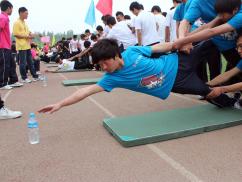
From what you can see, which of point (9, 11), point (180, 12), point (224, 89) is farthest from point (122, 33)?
point (224, 89)

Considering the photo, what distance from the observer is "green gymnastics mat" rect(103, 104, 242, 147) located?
3160 millimetres

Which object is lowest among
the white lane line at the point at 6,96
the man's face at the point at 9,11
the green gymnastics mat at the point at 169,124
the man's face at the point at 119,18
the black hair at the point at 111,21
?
the white lane line at the point at 6,96

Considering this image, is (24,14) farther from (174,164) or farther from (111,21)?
(174,164)

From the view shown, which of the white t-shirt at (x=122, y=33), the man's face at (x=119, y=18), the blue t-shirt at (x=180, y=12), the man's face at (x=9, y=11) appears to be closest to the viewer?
the blue t-shirt at (x=180, y=12)

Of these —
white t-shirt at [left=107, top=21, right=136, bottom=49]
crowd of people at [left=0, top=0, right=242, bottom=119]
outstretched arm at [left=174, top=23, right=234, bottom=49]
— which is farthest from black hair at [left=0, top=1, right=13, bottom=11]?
outstretched arm at [left=174, top=23, right=234, bottom=49]

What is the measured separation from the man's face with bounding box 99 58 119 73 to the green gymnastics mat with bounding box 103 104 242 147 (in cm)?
69

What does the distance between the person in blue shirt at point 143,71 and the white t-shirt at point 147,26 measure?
3366 mm

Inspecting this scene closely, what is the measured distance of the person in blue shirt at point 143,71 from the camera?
3.05m

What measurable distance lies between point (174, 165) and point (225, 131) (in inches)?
41.9

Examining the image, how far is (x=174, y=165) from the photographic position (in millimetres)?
2613

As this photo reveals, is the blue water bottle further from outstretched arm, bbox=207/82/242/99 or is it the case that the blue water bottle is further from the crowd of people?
outstretched arm, bbox=207/82/242/99

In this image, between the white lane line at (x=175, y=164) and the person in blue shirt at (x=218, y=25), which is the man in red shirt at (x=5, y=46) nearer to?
the person in blue shirt at (x=218, y=25)

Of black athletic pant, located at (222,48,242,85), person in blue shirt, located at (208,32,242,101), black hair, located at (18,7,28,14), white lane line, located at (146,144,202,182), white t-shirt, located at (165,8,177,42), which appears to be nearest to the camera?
white lane line, located at (146,144,202,182)

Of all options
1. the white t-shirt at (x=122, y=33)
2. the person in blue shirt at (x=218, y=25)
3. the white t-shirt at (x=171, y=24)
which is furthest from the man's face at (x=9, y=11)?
the person in blue shirt at (x=218, y=25)
